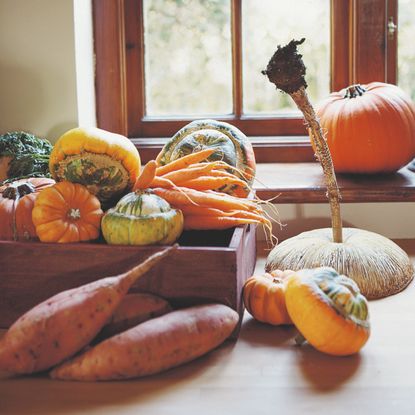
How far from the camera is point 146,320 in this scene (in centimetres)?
106

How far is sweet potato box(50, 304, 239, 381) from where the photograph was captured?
97cm

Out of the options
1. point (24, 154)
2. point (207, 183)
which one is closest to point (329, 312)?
point (207, 183)

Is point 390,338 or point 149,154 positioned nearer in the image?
point 390,338

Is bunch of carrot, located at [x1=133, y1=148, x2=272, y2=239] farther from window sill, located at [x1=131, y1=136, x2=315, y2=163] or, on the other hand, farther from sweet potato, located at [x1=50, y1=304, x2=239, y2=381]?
window sill, located at [x1=131, y1=136, x2=315, y2=163]

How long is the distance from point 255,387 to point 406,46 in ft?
4.38

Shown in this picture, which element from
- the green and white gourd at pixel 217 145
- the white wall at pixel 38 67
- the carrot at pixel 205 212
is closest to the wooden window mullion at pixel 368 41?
the green and white gourd at pixel 217 145

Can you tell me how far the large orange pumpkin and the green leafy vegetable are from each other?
0.68 m

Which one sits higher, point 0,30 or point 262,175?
point 0,30

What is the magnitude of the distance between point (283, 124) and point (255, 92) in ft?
0.40

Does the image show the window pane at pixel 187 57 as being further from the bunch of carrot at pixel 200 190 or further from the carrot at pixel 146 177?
the carrot at pixel 146 177

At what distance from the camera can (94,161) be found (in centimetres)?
121

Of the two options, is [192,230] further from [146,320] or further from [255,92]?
[255,92]

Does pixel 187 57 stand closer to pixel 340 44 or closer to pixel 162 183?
pixel 340 44

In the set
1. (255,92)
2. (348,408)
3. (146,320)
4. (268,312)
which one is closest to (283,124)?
(255,92)
